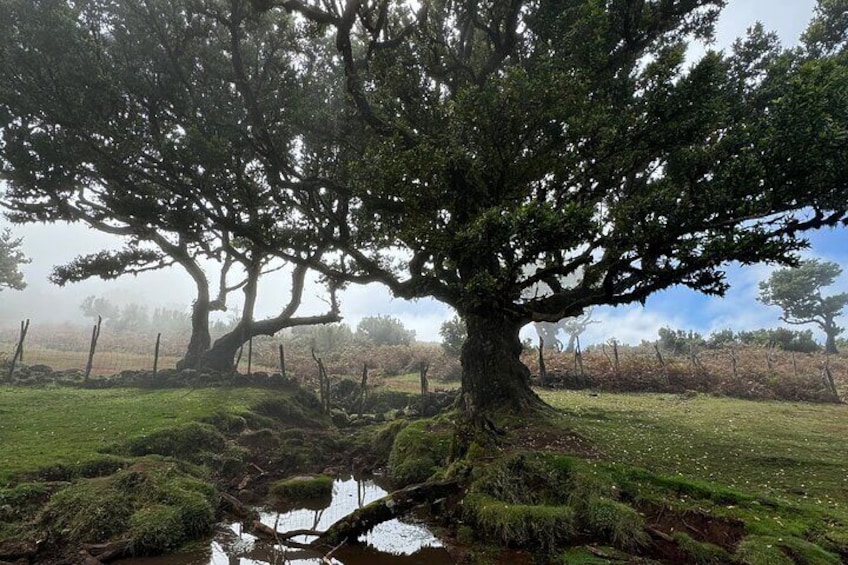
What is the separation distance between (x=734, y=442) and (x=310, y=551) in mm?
11523

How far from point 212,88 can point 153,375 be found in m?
15.1

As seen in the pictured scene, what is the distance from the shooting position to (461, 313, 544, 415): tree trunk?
15.5 m

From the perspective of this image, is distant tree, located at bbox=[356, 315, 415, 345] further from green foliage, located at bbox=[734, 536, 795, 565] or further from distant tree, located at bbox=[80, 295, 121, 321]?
distant tree, located at bbox=[80, 295, 121, 321]

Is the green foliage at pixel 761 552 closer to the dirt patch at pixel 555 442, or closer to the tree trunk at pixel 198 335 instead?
the dirt patch at pixel 555 442

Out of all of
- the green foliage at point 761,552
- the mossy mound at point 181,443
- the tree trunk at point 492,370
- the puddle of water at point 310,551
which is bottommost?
the puddle of water at point 310,551

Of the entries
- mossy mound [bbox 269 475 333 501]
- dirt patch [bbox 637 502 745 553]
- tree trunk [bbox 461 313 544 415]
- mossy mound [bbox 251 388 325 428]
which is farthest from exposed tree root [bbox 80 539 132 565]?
mossy mound [bbox 251 388 325 428]

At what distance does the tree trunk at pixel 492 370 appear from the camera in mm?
15539

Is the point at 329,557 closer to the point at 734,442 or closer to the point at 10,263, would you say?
the point at 734,442

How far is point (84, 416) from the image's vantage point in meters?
15.4

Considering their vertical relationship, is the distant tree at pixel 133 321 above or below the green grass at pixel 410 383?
above

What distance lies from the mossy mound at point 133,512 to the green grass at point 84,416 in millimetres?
1788

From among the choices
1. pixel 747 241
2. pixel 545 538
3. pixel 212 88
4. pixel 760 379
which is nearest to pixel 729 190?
pixel 747 241

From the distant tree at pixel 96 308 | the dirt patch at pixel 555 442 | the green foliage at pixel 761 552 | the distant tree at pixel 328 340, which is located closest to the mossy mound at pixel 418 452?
the dirt patch at pixel 555 442

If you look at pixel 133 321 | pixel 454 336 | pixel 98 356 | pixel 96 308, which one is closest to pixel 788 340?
pixel 454 336
